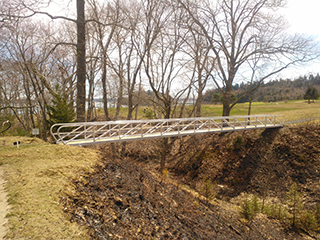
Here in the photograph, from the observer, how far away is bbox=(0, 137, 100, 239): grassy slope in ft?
9.14

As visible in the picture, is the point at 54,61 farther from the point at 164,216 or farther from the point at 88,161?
the point at 164,216

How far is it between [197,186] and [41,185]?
390 inches

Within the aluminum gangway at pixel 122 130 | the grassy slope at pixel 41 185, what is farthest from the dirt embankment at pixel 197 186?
the aluminum gangway at pixel 122 130

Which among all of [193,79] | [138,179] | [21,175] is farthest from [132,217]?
[193,79]

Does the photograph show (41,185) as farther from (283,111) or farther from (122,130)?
(283,111)

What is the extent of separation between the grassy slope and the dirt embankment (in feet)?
1.02

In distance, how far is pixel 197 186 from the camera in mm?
11844

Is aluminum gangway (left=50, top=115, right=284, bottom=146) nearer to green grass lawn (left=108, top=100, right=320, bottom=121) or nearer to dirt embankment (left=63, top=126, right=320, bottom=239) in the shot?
dirt embankment (left=63, top=126, right=320, bottom=239)

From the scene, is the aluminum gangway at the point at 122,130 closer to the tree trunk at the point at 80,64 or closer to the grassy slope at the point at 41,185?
the tree trunk at the point at 80,64

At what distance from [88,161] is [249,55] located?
14.5 m

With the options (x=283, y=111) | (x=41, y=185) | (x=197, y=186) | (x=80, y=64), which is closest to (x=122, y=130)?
(x=80, y=64)

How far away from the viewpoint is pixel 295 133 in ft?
41.1

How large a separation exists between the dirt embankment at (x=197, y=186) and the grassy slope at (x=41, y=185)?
311 millimetres

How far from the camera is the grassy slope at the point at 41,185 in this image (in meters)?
2.79
